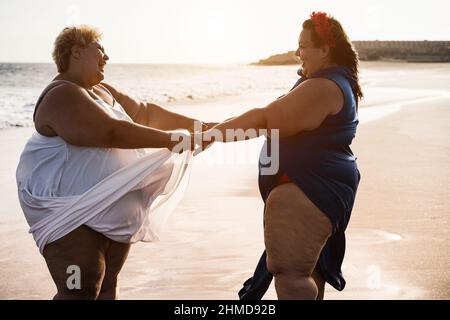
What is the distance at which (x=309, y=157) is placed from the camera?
3.26m

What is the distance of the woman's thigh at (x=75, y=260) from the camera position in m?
3.20

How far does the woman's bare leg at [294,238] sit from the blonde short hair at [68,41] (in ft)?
3.88

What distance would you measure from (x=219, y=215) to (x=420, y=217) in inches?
78.3

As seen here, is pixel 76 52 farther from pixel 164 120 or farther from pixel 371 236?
pixel 371 236

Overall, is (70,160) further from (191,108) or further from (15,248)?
(191,108)

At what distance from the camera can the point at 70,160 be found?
3160 mm

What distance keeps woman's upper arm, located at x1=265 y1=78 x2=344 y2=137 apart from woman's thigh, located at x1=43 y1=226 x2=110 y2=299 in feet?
3.39

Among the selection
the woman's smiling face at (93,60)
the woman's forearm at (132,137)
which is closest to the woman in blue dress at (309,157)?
the woman's forearm at (132,137)

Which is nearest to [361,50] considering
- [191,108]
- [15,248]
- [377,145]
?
[191,108]

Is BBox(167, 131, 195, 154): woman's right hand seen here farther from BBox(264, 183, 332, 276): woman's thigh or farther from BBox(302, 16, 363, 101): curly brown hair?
BBox(302, 16, 363, 101): curly brown hair

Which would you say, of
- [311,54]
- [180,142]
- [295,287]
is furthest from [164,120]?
[295,287]

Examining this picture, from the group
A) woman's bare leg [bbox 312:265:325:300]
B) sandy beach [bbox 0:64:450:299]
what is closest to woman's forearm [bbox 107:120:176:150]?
woman's bare leg [bbox 312:265:325:300]

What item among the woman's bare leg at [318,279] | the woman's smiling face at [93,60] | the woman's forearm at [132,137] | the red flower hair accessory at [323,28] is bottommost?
the woman's bare leg at [318,279]

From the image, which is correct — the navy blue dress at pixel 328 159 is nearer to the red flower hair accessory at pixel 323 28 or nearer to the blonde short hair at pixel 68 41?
the red flower hair accessory at pixel 323 28
